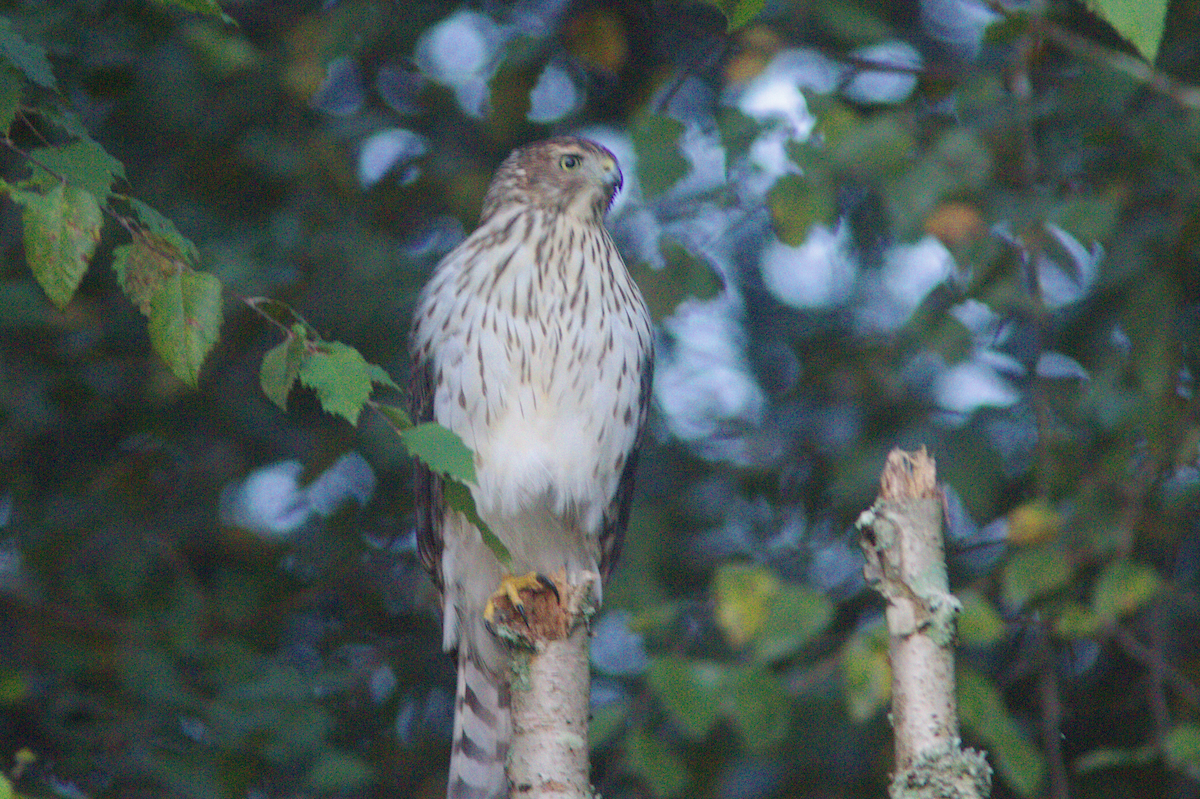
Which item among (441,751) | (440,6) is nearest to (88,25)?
(440,6)

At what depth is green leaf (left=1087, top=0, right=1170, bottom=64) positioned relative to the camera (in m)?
1.25

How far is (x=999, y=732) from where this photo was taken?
327 cm

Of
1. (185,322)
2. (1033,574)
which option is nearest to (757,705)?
(1033,574)

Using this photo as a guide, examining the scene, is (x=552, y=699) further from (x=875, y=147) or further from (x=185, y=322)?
(x=875, y=147)

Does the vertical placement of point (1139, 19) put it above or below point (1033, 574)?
below

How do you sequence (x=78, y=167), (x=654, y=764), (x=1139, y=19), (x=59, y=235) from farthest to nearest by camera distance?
(x=654, y=764) < (x=78, y=167) < (x=59, y=235) < (x=1139, y=19)

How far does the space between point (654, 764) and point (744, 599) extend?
1.77ft

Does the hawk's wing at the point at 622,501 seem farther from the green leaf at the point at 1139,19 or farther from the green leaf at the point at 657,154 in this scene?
the green leaf at the point at 1139,19

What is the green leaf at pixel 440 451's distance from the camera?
5.41ft

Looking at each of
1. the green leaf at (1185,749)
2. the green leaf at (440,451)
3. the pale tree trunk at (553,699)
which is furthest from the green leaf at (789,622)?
the green leaf at (440,451)

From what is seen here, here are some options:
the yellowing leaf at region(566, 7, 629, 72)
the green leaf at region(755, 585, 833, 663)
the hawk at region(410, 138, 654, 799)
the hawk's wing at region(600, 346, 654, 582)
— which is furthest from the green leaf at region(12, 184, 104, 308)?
the yellowing leaf at region(566, 7, 629, 72)

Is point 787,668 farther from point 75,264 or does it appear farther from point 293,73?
point 75,264

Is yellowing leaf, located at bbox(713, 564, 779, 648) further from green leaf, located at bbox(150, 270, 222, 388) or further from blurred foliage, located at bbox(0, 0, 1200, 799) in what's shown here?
green leaf, located at bbox(150, 270, 222, 388)

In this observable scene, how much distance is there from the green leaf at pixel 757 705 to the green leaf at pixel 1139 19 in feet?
7.42
